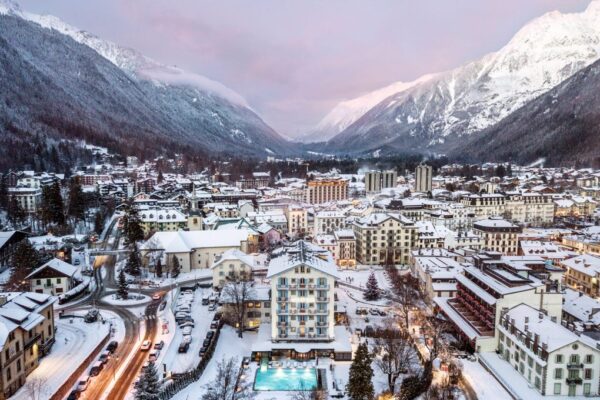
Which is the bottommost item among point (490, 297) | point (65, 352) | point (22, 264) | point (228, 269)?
point (65, 352)

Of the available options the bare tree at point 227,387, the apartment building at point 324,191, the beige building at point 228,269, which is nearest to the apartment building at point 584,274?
the beige building at point 228,269

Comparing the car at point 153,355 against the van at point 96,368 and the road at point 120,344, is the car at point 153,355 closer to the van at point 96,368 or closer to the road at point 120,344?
the road at point 120,344

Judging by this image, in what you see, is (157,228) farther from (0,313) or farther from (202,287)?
(0,313)

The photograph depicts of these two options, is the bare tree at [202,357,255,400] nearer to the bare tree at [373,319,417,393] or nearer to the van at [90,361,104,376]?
the van at [90,361,104,376]

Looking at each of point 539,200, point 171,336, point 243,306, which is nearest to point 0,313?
point 171,336

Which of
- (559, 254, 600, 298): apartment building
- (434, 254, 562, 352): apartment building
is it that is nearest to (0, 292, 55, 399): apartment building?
(434, 254, 562, 352): apartment building

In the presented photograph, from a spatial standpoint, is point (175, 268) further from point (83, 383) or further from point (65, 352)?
point (83, 383)

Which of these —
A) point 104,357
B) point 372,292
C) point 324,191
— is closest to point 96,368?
point 104,357
